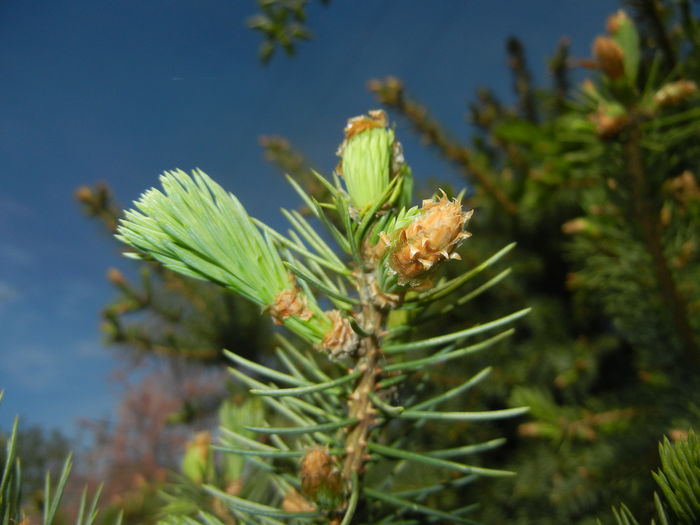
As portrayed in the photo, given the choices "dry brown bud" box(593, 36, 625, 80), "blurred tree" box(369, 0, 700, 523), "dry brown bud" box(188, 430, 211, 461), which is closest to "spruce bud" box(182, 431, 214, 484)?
"dry brown bud" box(188, 430, 211, 461)

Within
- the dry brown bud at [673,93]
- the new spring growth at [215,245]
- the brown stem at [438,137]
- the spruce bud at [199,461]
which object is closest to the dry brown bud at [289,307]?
the new spring growth at [215,245]

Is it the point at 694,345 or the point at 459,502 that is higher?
the point at 694,345

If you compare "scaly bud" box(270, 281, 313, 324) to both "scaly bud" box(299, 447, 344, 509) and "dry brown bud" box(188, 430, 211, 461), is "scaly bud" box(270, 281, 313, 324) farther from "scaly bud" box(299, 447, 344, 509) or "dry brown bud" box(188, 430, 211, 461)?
"dry brown bud" box(188, 430, 211, 461)

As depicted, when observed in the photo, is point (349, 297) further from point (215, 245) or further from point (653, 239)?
point (653, 239)

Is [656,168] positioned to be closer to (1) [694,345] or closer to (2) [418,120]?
(1) [694,345]

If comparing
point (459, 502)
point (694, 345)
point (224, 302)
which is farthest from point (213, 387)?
point (694, 345)

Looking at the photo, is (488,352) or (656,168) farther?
(488,352)
